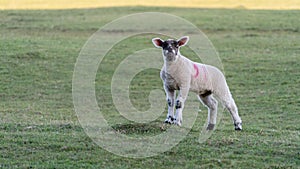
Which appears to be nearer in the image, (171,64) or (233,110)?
(171,64)

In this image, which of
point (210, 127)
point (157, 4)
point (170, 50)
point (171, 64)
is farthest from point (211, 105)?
point (157, 4)

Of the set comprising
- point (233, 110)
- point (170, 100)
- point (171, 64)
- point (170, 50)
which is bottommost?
point (233, 110)

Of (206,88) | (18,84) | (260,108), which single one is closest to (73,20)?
(18,84)

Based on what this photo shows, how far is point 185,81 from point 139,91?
9.55m

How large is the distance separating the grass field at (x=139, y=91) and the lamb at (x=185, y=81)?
563 mm

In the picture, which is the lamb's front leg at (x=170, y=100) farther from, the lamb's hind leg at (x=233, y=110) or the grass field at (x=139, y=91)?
the lamb's hind leg at (x=233, y=110)

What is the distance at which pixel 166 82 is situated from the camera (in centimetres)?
1271

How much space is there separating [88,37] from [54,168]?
22290 millimetres

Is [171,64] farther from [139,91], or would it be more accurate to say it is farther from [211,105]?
[139,91]

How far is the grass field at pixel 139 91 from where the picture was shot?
435 inches

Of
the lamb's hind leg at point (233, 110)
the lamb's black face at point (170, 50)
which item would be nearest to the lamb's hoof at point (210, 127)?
the lamb's hind leg at point (233, 110)

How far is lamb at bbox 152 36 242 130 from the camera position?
12523 millimetres

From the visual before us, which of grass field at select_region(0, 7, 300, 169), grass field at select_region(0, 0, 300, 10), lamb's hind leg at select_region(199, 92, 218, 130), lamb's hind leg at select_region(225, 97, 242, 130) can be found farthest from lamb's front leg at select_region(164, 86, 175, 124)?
grass field at select_region(0, 0, 300, 10)

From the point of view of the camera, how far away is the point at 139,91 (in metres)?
22.0
